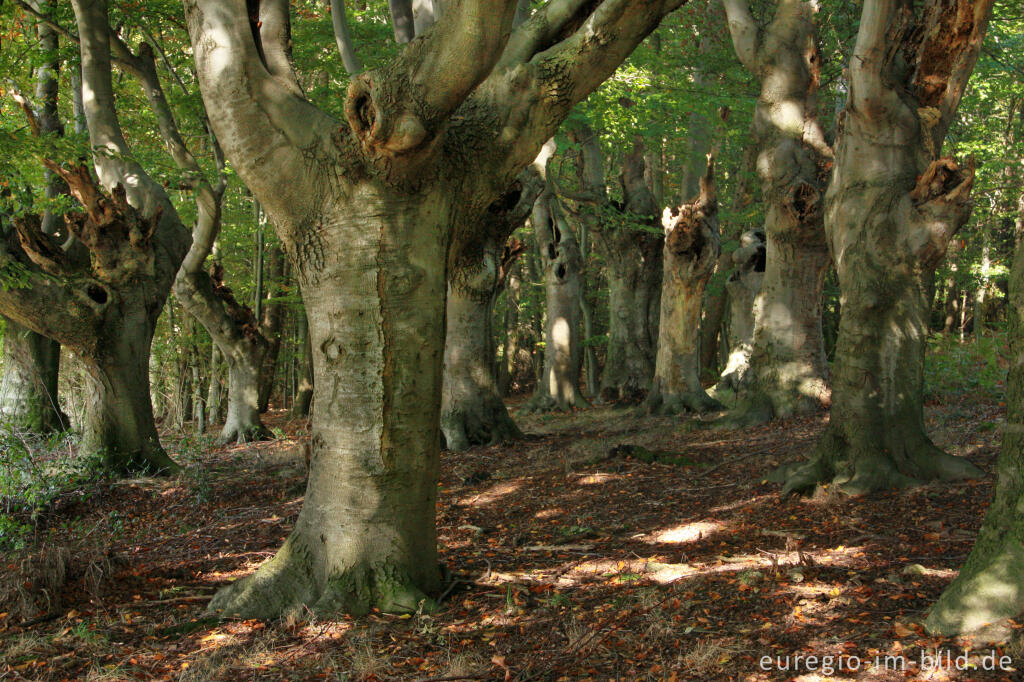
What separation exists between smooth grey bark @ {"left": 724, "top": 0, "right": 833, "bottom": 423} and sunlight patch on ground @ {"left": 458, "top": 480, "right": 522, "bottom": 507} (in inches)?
176

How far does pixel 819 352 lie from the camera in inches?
442

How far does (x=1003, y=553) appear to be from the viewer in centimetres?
339

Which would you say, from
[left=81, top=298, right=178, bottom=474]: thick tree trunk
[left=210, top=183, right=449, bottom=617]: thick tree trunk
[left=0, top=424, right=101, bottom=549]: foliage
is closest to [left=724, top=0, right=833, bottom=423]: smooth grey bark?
[left=210, top=183, right=449, bottom=617]: thick tree trunk

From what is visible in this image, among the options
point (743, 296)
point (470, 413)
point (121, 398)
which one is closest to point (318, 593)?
point (121, 398)

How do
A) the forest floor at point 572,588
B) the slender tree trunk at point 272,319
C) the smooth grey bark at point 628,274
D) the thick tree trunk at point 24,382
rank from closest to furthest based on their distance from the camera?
the forest floor at point 572,588 → the thick tree trunk at point 24,382 → the smooth grey bark at point 628,274 → the slender tree trunk at point 272,319

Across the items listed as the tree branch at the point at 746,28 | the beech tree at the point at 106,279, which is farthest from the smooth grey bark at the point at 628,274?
the beech tree at the point at 106,279

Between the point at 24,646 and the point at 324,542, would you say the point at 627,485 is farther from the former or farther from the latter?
the point at 24,646

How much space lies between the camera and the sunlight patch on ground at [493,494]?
7.59 m

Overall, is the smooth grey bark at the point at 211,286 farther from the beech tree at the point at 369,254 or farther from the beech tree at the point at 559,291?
the beech tree at the point at 369,254

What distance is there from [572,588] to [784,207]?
7.82 m

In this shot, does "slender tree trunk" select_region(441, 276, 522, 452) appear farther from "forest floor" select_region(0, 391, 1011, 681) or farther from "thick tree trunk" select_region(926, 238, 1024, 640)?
"thick tree trunk" select_region(926, 238, 1024, 640)

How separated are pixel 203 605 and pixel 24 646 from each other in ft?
3.22

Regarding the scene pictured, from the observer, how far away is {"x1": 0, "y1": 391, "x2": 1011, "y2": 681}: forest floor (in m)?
3.54

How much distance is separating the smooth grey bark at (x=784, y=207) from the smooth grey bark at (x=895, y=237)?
3.95 metres
